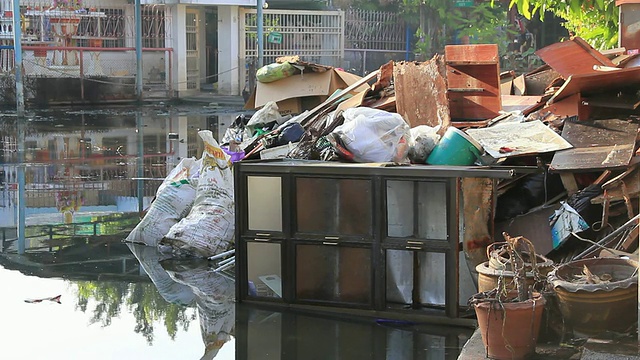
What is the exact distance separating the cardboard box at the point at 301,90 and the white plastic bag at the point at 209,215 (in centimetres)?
373

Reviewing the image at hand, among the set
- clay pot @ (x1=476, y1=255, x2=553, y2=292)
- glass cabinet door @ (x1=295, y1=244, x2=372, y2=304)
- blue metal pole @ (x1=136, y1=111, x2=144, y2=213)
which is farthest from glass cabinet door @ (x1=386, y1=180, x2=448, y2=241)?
blue metal pole @ (x1=136, y1=111, x2=144, y2=213)

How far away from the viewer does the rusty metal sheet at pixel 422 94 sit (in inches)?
376

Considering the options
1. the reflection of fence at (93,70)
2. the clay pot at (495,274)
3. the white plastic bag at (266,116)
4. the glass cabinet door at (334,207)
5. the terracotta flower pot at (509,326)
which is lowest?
the terracotta flower pot at (509,326)

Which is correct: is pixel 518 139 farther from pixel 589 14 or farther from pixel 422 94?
pixel 589 14

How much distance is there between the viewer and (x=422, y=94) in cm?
969

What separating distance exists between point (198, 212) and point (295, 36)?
72.8 feet

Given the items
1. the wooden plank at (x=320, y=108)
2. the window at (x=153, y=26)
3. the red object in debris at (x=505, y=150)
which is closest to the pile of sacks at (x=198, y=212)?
the wooden plank at (x=320, y=108)

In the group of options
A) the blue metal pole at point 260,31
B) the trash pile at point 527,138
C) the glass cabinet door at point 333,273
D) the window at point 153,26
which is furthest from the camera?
the window at point 153,26

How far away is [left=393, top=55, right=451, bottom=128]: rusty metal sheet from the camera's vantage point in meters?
9.54

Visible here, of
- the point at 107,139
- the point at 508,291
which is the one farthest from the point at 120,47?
the point at 508,291

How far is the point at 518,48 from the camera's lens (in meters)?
33.4

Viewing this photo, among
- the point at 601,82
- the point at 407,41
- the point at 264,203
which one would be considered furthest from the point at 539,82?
the point at 407,41

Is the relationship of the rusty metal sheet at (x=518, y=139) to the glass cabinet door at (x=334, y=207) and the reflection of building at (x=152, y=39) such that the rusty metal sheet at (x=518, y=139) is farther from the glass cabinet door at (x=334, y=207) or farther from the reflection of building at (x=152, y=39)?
the reflection of building at (x=152, y=39)

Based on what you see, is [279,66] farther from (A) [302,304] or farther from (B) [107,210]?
(A) [302,304]
